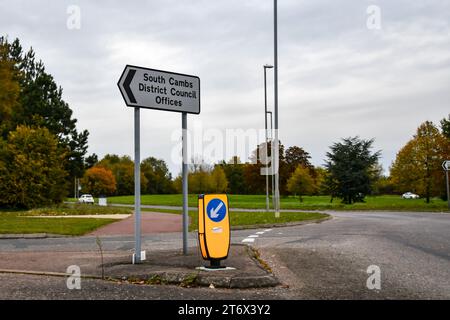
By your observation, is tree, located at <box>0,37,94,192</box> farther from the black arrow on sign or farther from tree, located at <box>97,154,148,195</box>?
tree, located at <box>97,154,148,195</box>

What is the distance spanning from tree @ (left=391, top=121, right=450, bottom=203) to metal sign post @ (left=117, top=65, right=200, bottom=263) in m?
44.8

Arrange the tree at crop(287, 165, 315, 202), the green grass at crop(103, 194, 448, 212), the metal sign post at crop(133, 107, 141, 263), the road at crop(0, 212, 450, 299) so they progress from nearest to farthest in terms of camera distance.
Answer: the road at crop(0, 212, 450, 299) → the metal sign post at crop(133, 107, 141, 263) → the green grass at crop(103, 194, 448, 212) → the tree at crop(287, 165, 315, 202)

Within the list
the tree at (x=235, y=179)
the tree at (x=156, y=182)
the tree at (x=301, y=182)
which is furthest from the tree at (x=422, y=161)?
the tree at (x=156, y=182)

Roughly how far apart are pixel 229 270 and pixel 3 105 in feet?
104

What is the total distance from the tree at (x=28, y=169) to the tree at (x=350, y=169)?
2770cm

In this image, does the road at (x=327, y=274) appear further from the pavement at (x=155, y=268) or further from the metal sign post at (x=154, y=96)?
the metal sign post at (x=154, y=96)

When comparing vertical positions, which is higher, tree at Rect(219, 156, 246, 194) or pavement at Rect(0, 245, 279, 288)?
tree at Rect(219, 156, 246, 194)

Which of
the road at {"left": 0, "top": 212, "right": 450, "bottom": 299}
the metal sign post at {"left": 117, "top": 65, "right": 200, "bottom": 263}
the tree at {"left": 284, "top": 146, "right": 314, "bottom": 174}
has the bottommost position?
the road at {"left": 0, "top": 212, "right": 450, "bottom": 299}

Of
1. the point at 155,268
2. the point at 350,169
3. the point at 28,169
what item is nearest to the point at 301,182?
the point at 350,169

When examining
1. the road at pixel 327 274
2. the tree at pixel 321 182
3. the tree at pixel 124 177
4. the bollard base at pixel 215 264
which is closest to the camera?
the road at pixel 327 274

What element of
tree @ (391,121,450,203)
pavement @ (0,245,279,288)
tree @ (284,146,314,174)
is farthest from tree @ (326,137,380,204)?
pavement @ (0,245,279,288)

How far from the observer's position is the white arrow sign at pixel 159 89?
8.13 meters

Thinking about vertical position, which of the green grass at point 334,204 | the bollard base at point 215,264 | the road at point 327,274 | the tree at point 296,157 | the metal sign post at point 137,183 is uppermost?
the tree at point 296,157

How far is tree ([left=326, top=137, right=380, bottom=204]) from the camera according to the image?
4875 centimetres
